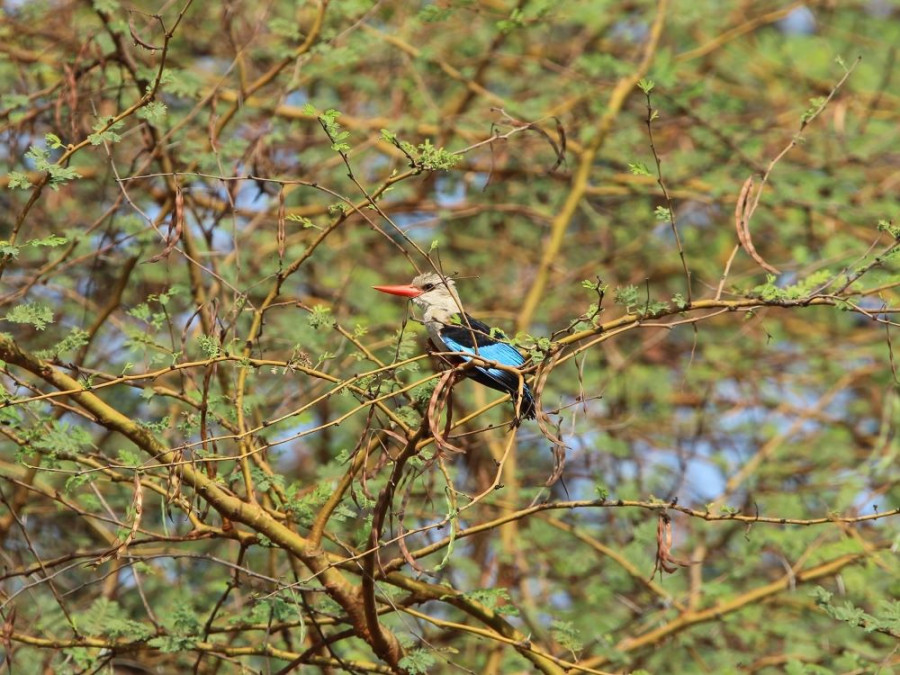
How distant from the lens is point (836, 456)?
20.4 ft

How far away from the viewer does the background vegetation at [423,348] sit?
3125 mm

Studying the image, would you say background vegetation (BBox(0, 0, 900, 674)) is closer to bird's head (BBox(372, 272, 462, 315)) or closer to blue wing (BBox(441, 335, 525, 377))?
blue wing (BBox(441, 335, 525, 377))

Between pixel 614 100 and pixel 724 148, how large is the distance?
73 cm

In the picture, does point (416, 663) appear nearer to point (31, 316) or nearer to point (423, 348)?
point (423, 348)

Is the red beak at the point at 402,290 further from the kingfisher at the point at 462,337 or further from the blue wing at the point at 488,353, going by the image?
the blue wing at the point at 488,353

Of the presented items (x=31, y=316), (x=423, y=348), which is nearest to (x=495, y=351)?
(x=423, y=348)

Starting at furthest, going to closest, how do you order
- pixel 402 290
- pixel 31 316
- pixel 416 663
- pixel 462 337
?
pixel 402 290
pixel 462 337
pixel 416 663
pixel 31 316

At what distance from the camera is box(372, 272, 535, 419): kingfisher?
3.31 m

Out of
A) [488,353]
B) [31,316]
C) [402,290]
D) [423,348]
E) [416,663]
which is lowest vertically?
[416,663]

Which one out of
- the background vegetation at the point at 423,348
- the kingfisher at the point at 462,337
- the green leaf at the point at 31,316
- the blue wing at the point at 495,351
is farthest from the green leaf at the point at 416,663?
the green leaf at the point at 31,316

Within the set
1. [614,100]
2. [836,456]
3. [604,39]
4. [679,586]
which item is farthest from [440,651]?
[604,39]

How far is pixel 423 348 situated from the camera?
13.1 ft

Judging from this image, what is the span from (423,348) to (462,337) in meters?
0.37

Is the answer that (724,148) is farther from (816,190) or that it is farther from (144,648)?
(144,648)
